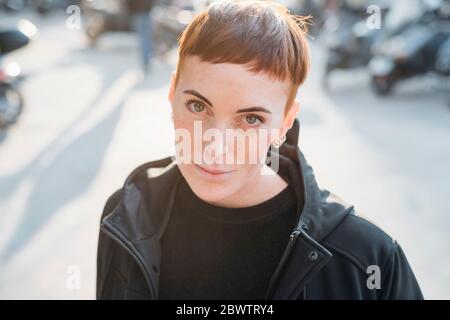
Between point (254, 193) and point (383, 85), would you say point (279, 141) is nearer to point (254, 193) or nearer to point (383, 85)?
point (254, 193)

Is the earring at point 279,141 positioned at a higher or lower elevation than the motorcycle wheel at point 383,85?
lower

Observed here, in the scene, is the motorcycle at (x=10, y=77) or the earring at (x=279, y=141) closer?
the earring at (x=279, y=141)

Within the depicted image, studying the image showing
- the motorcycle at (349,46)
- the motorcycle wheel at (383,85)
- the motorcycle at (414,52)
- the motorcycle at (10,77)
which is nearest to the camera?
the motorcycle at (10,77)

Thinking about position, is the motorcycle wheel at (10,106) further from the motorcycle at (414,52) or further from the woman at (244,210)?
the woman at (244,210)

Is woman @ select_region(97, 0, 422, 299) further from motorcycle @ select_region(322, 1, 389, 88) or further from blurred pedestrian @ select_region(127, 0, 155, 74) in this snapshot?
blurred pedestrian @ select_region(127, 0, 155, 74)

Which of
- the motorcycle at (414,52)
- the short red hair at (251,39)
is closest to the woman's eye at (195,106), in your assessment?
the short red hair at (251,39)

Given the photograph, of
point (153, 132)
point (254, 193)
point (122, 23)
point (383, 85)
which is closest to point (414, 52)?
point (383, 85)

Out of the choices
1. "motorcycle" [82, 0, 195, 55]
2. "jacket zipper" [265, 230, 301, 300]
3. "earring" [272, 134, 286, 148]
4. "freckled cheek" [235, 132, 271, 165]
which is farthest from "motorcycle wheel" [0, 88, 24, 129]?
"jacket zipper" [265, 230, 301, 300]

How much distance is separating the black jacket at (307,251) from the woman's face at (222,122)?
0.64 ft

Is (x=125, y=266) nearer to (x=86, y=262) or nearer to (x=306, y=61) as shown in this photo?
(x=306, y=61)

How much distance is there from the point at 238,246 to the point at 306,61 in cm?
60

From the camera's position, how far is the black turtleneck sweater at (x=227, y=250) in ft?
5.22

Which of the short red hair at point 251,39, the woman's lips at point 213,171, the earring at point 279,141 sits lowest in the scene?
the woman's lips at point 213,171

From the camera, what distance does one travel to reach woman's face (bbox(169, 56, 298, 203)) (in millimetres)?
1490
